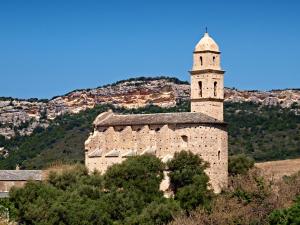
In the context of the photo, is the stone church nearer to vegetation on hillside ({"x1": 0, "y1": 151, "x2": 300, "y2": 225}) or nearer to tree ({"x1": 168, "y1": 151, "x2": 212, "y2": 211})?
tree ({"x1": 168, "y1": 151, "x2": 212, "y2": 211})

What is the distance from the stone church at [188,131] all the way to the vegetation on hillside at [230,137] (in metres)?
20.9

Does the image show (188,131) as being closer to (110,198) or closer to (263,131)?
(110,198)

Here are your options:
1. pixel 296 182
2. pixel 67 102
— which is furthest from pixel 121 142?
pixel 67 102

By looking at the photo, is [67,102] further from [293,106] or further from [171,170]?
[171,170]

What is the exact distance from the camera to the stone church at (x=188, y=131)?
212ft

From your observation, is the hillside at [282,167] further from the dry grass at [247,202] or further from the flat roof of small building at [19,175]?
the flat roof of small building at [19,175]

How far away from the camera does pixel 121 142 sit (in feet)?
226

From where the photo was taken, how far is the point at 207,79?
6756cm

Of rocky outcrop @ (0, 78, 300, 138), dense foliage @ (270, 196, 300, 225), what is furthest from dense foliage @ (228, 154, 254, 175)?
rocky outcrop @ (0, 78, 300, 138)

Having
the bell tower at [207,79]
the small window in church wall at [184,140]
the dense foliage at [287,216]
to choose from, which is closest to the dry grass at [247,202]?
the dense foliage at [287,216]

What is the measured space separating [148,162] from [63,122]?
55350 mm

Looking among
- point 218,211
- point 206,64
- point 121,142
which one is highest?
point 206,64

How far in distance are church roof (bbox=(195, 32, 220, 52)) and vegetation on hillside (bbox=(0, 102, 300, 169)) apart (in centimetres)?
2405

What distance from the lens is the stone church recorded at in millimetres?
64750
